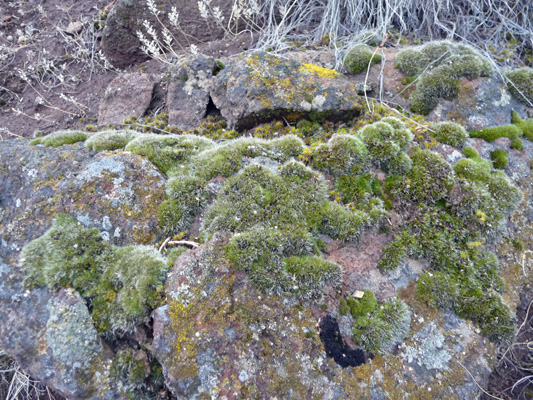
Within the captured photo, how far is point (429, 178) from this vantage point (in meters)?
3.95

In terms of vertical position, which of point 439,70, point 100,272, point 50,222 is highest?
point 50,222

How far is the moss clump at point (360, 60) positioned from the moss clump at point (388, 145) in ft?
7.06

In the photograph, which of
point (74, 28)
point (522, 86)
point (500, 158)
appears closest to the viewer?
point (500, 158)

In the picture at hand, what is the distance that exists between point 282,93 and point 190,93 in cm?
178

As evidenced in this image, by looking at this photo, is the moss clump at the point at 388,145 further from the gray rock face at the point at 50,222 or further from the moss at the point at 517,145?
the gray rock face at the point at 50,222

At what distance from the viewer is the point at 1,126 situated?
6.84 m

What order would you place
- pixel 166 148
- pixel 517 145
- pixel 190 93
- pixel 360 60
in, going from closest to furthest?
pixel 166 148, pixel 517 145, pixel 190 93, pixel 360 60

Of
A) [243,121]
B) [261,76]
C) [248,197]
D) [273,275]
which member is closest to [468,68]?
[261,76]

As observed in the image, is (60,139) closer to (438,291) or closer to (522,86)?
(438,291)

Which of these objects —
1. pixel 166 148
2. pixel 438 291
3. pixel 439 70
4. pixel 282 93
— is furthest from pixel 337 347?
pixel 439 70

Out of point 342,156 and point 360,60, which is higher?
point 360,60

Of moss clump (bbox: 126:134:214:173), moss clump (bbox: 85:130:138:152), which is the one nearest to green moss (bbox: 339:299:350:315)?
moss clump (bbox: 126:134:214:173)

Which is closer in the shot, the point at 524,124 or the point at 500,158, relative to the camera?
the point at 500,158

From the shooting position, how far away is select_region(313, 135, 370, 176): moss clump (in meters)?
3.97
